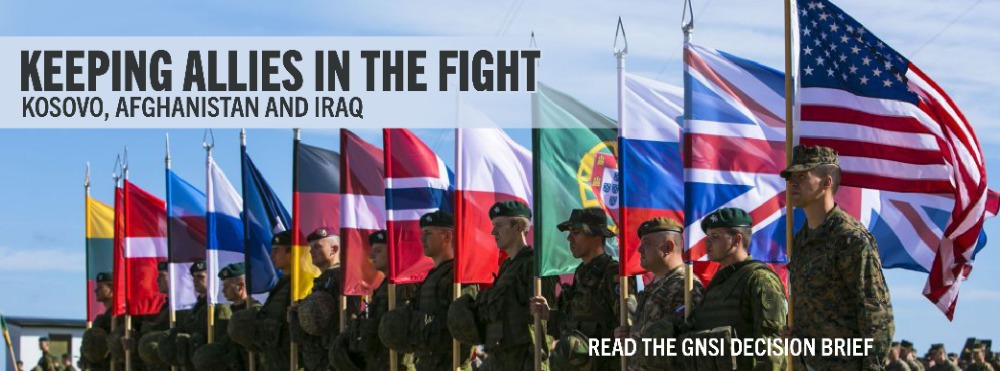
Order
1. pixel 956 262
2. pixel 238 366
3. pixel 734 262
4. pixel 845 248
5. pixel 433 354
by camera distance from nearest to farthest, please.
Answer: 1. pixel 845 248
2. pixel 956 262
3. pixel 734 262
4. pixel 433 354
5. pixel 238 366

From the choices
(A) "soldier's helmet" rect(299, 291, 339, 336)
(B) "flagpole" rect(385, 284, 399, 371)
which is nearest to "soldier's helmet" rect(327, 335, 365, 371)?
(A) "soldier's helmet" rect(299, 291, 339, 336)

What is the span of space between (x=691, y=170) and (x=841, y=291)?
2373mm

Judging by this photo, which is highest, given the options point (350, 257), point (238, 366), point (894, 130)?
point (894, 130)

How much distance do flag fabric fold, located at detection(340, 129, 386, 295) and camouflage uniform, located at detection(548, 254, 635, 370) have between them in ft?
14.6

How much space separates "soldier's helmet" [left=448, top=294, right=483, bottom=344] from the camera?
13664 mm

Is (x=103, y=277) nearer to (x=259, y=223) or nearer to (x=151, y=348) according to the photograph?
(x=151, y=348)

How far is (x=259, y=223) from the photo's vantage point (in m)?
18.8

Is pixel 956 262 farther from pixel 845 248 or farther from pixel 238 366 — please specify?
pixel 238 366

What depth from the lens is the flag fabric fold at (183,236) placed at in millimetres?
21078

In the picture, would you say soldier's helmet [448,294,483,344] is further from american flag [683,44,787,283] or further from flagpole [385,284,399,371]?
american flag [683,44,787,283]

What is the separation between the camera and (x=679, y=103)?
12.6 metres

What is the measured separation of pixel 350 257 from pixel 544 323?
4.06 meters

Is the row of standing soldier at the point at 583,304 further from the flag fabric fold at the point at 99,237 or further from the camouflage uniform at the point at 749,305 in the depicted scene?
the flag fabric fold at the point at 99,237

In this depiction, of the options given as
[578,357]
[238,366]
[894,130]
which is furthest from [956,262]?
[238,366]
